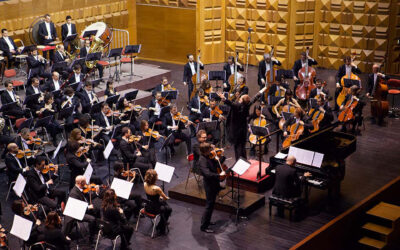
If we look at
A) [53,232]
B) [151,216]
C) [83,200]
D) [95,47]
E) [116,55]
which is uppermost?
[95,47]

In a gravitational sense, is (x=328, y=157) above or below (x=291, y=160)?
below

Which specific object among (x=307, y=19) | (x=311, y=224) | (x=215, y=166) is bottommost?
(x=311, y=224)

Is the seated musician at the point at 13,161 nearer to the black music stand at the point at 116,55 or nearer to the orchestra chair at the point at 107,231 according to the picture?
the orchestra chair at the point at 107,231

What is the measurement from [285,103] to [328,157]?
10.8 feet

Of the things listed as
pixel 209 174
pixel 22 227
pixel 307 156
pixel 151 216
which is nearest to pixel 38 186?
pixel 22 227

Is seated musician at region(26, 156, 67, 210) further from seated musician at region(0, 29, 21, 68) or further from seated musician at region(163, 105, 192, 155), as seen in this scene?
seated musician at region(0, 29, 21, 68)

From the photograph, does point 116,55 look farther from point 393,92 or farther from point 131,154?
point 393,92

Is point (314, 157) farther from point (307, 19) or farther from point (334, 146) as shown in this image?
point (307, 19)

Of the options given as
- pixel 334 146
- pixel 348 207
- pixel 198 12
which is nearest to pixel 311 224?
pixel 348 207

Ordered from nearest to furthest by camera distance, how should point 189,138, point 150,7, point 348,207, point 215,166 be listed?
point 215,166 → point 348,207 → point 189,138 → point 150,7

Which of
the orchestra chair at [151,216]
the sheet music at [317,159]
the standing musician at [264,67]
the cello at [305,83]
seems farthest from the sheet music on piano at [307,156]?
the standing musician at [264,67]

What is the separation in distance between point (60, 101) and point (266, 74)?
5196mm

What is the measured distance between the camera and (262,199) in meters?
10.9

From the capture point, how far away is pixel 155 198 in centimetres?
955
